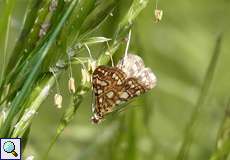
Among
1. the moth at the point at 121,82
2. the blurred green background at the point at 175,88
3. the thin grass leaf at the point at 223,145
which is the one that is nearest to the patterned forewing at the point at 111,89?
the moth at the point at 121,82

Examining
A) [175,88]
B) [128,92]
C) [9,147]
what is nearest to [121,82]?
[128,92]

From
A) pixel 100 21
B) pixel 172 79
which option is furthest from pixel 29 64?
pixel 172 79

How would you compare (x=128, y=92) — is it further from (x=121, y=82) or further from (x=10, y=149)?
(x=10, y=149)

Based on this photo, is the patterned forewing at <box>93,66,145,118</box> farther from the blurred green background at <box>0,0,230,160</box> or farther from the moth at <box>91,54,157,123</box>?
the blurred green background at <box>0,0,230,160</box>

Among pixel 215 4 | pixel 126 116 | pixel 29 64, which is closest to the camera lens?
pixel 29 64

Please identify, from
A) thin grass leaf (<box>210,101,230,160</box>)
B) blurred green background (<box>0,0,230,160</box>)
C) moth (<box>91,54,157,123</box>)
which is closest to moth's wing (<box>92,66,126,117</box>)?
moth (<box>91,54,157,123</box>)

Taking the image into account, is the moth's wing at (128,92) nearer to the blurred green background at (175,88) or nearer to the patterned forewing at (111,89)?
the patterned forewing at (111,89)

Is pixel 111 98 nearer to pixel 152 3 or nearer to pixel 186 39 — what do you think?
pixel 152 3
